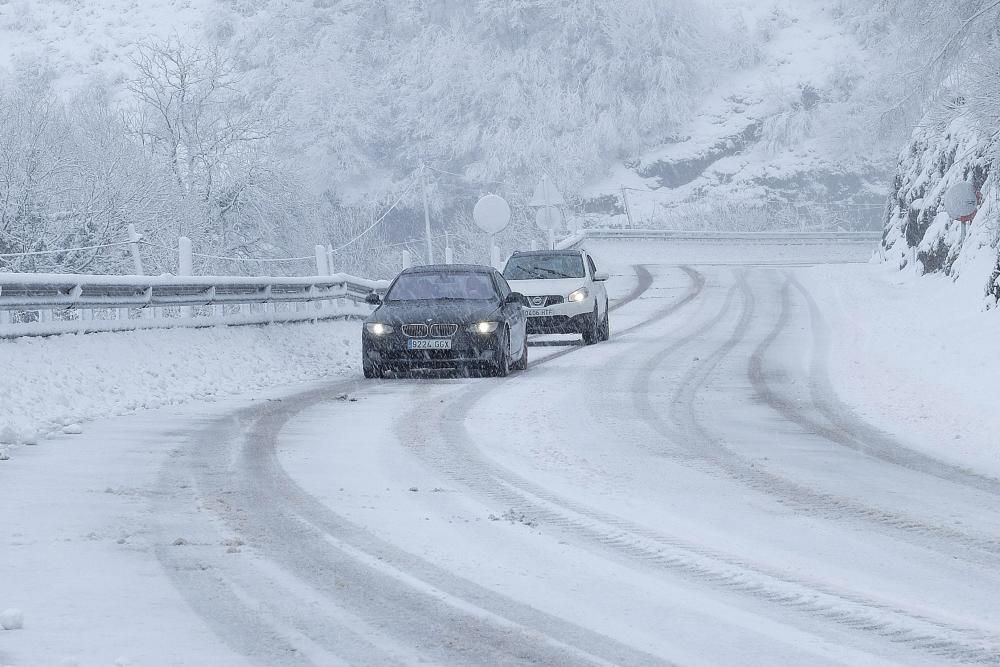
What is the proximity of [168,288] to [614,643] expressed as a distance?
43.1 feet

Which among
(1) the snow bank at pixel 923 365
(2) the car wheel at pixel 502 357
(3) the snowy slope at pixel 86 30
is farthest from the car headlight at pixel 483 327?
(3) the snowy slope at pixel 86 30

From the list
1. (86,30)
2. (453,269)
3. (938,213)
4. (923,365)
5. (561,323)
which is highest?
(86,30)

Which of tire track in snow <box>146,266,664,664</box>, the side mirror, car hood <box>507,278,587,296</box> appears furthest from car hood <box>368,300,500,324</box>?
tire track in snow <box>146,266,664,664</box>

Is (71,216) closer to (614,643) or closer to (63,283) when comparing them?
(63,283)

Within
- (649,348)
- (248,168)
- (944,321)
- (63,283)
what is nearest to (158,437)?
(63,283)

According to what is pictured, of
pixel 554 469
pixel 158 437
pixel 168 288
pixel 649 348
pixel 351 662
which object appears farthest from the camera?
pixel 649 348

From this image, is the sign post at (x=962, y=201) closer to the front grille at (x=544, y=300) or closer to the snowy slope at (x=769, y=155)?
the front grille at (x=544, y=300)

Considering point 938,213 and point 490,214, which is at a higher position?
point 490,214

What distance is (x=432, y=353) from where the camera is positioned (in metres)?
16.0

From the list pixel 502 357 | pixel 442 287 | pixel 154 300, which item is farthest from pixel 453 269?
pixel 154 300

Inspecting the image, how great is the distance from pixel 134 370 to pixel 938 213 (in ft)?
82.8

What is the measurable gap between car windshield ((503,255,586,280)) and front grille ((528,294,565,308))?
0.85m

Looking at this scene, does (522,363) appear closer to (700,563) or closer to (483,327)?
(483,327)

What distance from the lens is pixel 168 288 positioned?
1666 cm
